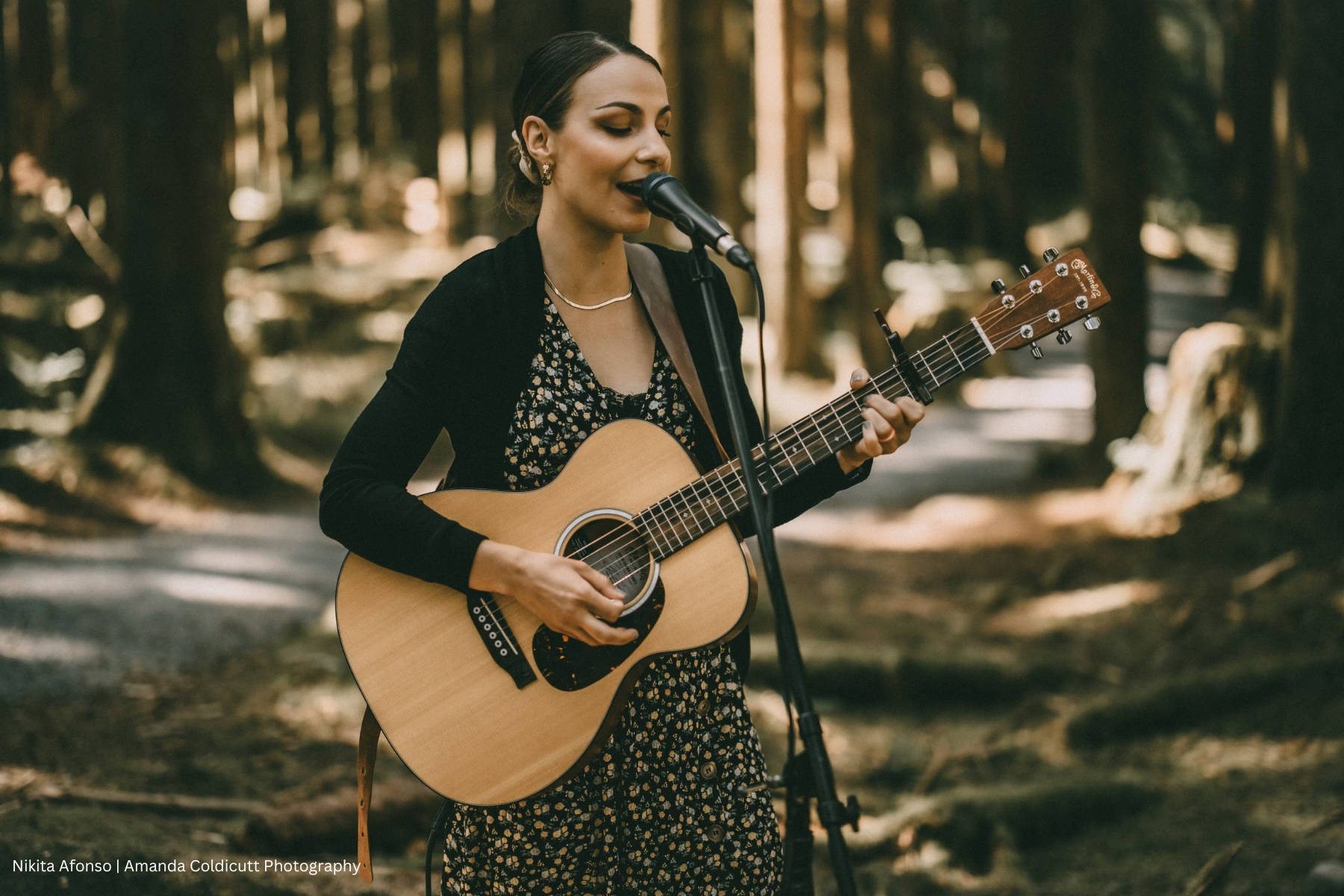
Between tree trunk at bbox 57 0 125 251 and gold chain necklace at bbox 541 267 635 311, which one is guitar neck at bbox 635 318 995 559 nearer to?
gold chain necklace at bbox 541 267 635 311

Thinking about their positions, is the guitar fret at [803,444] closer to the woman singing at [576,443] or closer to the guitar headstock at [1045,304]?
the woman singing at [576,443]

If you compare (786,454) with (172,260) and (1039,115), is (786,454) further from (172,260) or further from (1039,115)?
(1039,115)

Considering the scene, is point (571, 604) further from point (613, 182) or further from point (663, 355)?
point (613, 182)

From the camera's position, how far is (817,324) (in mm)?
14711

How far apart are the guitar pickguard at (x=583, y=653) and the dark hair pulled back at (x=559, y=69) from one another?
941 mm

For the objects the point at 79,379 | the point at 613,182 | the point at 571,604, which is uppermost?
the point at 613,182

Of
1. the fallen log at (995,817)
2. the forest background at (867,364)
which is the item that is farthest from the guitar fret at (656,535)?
the fallen log at (995,817)

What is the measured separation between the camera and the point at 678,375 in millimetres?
A: 2506

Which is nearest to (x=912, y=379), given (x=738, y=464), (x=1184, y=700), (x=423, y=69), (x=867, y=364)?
(x=738, y=464)

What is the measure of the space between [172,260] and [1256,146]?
1122 cm

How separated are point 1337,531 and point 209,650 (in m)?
5.65

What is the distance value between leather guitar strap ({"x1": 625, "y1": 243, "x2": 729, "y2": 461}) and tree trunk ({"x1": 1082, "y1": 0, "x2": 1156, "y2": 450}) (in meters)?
6.84

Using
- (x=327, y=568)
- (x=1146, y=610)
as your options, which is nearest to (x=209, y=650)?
(x=327, y=568)

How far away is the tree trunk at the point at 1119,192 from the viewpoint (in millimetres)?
8758
